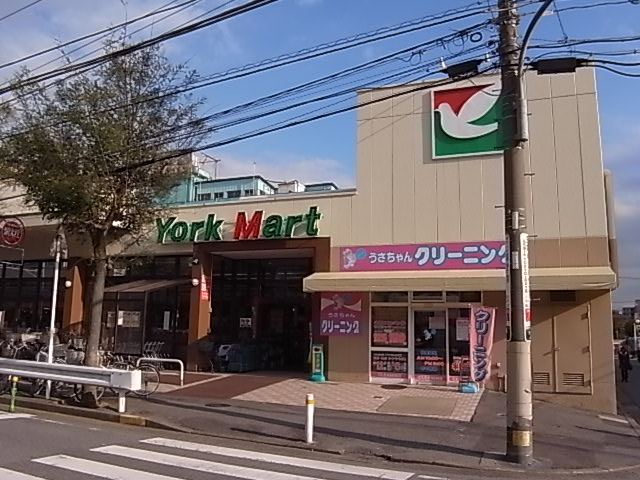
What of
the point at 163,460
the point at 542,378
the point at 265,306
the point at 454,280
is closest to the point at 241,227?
the point at 265,306

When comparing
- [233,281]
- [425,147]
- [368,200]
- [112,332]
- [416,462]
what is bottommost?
[416,462]

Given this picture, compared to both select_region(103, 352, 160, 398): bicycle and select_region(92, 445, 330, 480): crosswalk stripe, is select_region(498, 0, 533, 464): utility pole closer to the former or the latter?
select_region(92, 445, 330, 480): crosswalk stripe

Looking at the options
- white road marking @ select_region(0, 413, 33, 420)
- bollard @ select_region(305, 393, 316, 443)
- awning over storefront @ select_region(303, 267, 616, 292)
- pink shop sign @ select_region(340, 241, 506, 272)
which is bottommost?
white road marking @ select_region(0, 413, 33, 420)

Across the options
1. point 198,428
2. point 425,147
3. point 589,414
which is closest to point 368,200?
point 425,147

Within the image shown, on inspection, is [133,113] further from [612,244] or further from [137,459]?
[612,244]

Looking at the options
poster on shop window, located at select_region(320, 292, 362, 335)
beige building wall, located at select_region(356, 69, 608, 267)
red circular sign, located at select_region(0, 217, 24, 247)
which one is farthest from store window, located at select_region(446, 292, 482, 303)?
red circular sign, located at select_region(0, 217, 24, 247)

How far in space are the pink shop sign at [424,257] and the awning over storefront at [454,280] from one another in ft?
0.85

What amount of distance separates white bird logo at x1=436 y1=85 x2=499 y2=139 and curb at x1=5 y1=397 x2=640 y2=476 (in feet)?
32.5

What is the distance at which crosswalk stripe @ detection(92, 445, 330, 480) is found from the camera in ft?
24.8

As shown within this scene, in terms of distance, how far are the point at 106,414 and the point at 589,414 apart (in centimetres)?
1040

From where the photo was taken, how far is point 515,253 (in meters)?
9.30

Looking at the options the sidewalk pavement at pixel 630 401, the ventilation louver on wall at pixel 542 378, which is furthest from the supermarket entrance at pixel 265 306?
the sidewalk pavement at pixel 630 401

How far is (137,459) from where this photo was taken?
824cm

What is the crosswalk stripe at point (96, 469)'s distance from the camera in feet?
23.6
